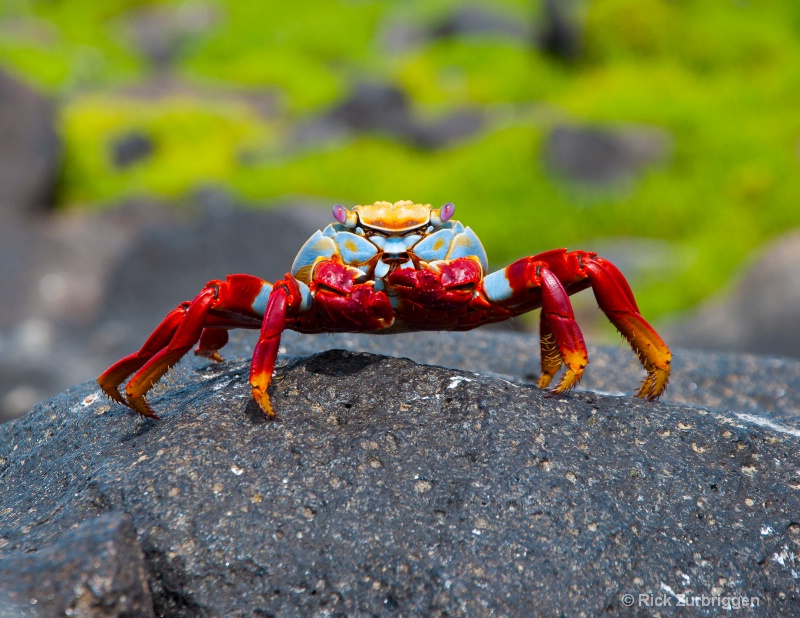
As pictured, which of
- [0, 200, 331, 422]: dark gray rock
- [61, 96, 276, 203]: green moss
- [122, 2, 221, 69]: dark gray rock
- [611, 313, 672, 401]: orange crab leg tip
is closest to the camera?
[611, 313, 672, 401]: orange crab leg tip

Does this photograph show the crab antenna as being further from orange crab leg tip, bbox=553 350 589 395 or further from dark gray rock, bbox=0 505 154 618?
dark gray rock, bbox=0 505 154 618

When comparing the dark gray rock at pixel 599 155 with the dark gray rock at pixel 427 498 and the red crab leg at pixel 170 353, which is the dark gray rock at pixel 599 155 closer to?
the dark gray rock at pixel 427 498

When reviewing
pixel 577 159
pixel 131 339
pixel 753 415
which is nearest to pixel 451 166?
pixel 577 159

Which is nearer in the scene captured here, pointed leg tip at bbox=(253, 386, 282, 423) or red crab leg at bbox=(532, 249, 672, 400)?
pointed leg tip at bbox=(253, 386, 282, 423)

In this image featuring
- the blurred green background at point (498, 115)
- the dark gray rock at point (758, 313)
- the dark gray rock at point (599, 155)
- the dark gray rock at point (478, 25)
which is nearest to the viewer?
the dark gray rock at point (758, 313)

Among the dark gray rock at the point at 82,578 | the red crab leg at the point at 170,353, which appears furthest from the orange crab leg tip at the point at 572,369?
the dark gray rock at the point at 82,578

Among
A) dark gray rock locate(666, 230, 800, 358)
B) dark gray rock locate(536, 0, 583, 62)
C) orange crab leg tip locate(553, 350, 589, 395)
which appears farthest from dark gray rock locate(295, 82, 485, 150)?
orange crab leg tip locate(553, 350, 589, 395)

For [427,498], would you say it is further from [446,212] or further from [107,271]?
[107,271]

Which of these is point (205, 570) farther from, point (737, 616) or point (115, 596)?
point (737, 616)
